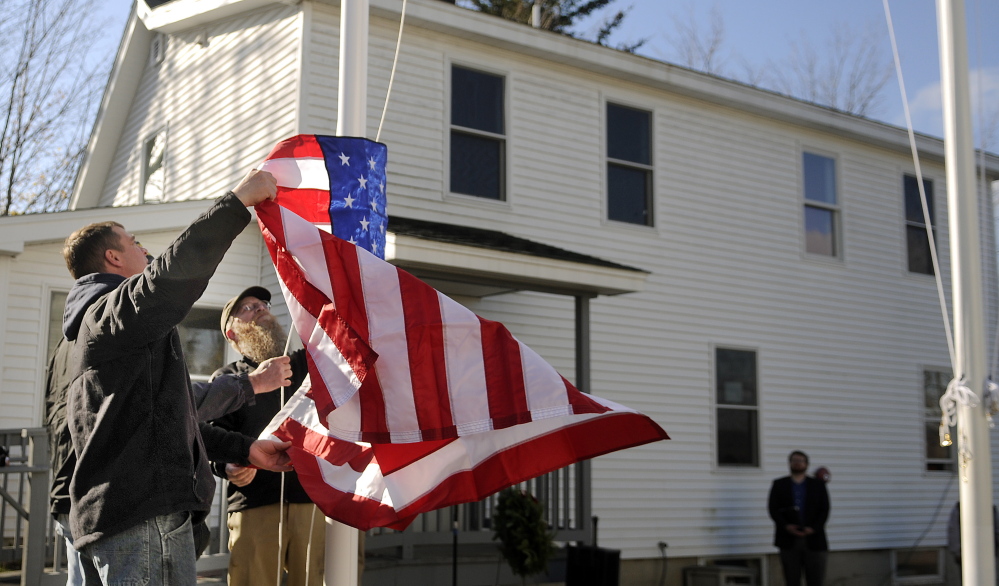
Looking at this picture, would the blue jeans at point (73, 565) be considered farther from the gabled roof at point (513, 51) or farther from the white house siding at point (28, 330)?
the gabled roof at point (513, 51)

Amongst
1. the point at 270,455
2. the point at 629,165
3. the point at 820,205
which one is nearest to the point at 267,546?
the point at 270,455

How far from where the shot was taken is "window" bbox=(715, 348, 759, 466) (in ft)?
41.7

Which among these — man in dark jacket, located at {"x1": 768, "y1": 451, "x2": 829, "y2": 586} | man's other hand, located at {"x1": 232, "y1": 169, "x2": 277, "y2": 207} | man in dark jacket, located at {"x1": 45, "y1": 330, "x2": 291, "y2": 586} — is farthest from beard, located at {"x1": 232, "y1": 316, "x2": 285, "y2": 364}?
man in dark jacket, located at {"x1": 768, "y1": 451, "x2": 829, "y2": 586}

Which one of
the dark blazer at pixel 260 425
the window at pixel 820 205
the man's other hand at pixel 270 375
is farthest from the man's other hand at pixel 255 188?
the window at pixel 820 205

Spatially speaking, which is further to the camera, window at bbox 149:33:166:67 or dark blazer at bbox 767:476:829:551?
window at bbox 149:33:166:67

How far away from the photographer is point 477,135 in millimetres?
11359

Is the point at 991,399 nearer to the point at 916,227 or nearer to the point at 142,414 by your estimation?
the point at 142,414

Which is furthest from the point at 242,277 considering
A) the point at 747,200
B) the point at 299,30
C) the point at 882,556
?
the point at 882,556

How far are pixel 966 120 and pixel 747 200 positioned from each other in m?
7.42

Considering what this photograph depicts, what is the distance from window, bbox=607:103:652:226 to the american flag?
8.70m

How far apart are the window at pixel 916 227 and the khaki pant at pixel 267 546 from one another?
1248cm

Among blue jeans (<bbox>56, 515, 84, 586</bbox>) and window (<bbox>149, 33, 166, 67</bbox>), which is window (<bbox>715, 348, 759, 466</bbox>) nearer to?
window (<bbox>149, 33, 166, 67</bbox>)

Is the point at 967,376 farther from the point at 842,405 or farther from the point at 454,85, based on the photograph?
the point at 842,405

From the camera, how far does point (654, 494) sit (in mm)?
11992
